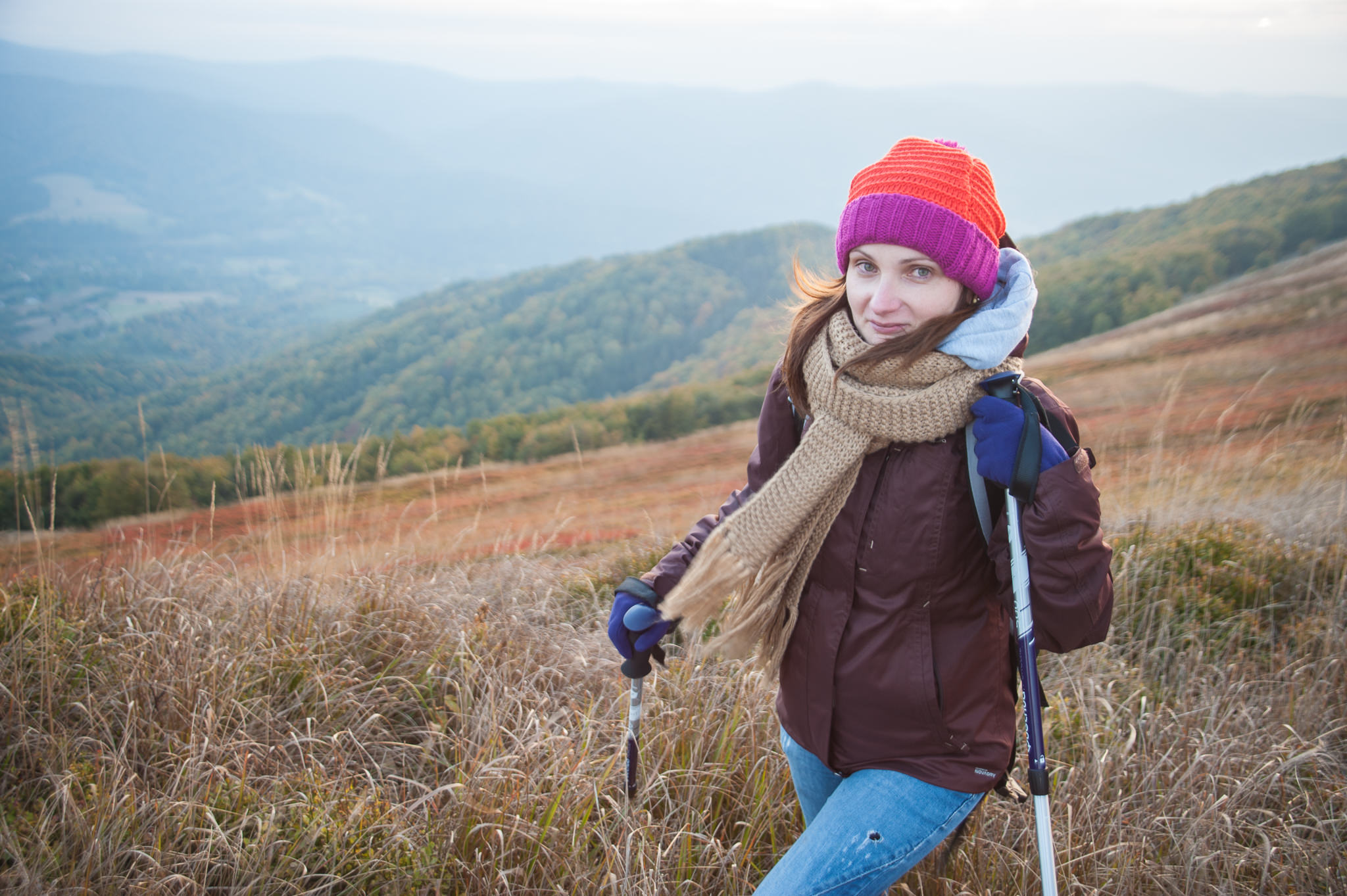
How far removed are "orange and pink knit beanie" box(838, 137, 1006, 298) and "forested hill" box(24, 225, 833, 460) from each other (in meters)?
83.0

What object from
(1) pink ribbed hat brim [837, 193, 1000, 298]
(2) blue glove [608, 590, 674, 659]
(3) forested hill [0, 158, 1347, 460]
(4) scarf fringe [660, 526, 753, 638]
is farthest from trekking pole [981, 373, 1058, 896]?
(3) forested hill [0, 158, 1347, 460]

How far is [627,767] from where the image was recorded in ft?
6.73

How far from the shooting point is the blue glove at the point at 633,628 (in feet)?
5.61

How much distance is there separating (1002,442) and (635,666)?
39.5 inches

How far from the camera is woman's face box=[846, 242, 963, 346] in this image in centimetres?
151

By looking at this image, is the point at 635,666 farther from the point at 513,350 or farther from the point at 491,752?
the point at 513,350

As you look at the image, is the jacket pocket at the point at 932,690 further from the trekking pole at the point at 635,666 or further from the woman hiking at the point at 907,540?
the trekking pole at the point at 635,666

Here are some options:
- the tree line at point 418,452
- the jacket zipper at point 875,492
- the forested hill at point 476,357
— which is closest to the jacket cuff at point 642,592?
the jacket zipper at point 875,492

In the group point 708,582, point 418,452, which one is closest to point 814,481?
point 708,582

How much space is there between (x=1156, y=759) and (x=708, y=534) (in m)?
2.14

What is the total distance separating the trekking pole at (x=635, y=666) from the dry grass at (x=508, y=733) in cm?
22

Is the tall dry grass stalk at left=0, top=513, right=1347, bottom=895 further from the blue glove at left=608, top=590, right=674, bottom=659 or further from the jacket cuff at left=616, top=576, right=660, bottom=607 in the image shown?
the jacket cuff at left=616, top=576, right=660, bottom=607

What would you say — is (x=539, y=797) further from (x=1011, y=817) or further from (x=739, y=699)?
(x=1011, y=817)

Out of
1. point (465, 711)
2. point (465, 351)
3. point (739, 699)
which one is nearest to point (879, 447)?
point (739, 699)
